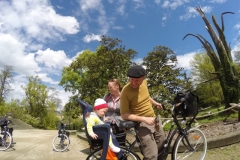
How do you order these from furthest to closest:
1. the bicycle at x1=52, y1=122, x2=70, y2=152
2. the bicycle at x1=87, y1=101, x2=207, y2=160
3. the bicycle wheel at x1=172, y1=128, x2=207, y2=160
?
the bicycle at x1=52, y1=122, x2=70, y2=152, the bicycle wheel at x1=172, y1=128, x2=207, y2=160, the bicycle at x1=87, y1=101, x2=207, y2=160

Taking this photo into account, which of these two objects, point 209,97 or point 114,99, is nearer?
point 114,99

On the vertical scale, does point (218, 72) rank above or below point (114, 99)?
above

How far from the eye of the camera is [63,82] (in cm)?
2847

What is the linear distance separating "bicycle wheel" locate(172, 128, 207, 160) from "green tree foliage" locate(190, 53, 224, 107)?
2667 centimetres

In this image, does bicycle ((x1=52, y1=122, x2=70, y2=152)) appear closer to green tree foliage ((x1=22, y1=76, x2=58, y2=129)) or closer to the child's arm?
the child's arm

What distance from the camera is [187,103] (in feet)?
9.91

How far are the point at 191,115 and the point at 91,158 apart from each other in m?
1.52

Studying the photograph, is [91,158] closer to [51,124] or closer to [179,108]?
[179,108]

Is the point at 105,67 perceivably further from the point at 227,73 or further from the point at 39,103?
the point at 39,103

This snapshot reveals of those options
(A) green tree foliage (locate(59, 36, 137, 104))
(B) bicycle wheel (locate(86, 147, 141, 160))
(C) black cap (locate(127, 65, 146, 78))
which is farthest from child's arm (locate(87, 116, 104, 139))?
(A) green tree foliage (locate(59, 36, 137, 104))

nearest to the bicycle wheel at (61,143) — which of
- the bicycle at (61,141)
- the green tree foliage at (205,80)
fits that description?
the bicycle at (61,141)

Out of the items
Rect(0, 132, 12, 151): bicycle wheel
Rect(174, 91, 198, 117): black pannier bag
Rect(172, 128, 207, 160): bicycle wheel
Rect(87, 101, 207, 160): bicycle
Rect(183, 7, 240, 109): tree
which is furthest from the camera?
Rect(183, 7, 240, 109): tree

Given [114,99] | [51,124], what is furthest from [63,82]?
[114,99]

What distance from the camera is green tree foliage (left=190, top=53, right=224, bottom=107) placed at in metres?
29.0
